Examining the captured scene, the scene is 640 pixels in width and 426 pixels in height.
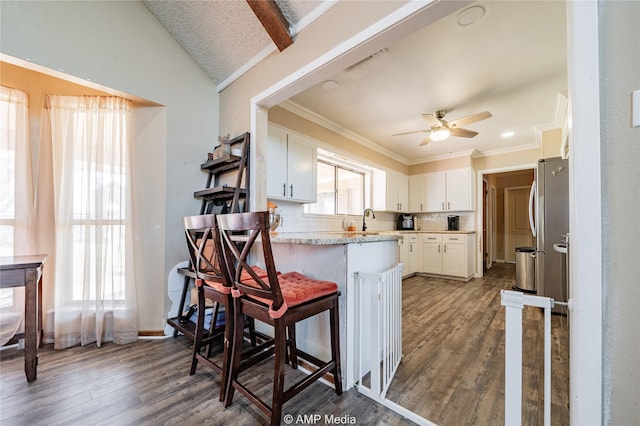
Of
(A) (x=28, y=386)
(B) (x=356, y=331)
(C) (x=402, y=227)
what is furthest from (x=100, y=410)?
(C) (x=402, y=227)

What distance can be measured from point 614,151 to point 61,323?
11.7 ft

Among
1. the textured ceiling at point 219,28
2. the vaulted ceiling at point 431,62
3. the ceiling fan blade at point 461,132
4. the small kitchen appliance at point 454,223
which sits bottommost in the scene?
the small kitchen appliance at point 454,223

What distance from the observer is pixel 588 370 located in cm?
81

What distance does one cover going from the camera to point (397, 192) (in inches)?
207

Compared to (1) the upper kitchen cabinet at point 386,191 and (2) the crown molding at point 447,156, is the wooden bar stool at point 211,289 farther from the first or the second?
(2) the crown molding at point 447,156

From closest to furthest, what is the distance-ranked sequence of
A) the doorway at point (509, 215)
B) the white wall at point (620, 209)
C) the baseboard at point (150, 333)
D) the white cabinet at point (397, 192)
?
the white wall at point (620, 209), the baseboard at point (150, 333), the white cabinet at point (397, 192), the doorway at point (509, 215)

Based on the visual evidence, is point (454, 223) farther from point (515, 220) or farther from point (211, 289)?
point (211, 289)

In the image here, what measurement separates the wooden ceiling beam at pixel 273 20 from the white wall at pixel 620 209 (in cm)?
177

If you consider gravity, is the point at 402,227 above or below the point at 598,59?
below

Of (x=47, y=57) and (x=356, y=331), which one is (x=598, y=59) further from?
(x=47, y=57)

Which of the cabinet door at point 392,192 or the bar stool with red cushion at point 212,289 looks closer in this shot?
the bar stool with red cushion at point 212,289

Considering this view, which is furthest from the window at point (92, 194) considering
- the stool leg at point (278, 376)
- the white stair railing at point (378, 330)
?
the white stair railing at point (378, 330)

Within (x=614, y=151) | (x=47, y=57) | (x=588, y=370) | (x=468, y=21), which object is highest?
(x=468, y=21)

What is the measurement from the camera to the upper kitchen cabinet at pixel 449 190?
4.84 metres
